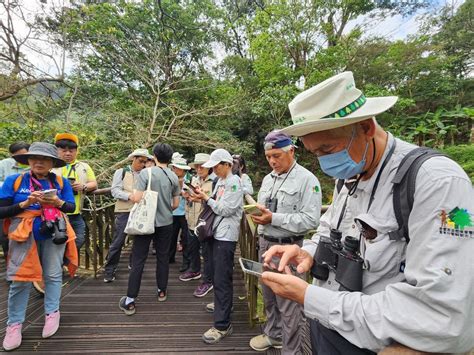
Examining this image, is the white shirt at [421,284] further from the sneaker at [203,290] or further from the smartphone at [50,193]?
the sneaker at [203,290]

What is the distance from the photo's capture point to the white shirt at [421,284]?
0.73 m

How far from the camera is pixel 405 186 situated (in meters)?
0.92

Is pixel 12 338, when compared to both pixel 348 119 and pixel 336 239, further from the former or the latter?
pixel 348 119

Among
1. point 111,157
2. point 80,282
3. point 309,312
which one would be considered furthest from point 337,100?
point 111,157

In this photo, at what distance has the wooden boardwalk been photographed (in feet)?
8.45

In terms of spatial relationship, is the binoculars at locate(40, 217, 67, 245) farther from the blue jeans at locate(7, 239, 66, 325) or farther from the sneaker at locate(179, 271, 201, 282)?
the sneaker at locate(179, 271, 201, 282)

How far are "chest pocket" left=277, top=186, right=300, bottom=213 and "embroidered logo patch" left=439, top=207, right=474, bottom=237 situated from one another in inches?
64.0

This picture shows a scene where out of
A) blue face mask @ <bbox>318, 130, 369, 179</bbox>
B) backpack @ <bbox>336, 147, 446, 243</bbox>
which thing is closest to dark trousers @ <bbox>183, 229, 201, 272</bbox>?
blue face mask @ <bbox>318, 130, 369, 179</bbox>

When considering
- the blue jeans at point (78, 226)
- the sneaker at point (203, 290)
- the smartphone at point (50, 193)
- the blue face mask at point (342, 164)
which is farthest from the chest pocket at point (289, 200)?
the blue jeans at point (78, 226)

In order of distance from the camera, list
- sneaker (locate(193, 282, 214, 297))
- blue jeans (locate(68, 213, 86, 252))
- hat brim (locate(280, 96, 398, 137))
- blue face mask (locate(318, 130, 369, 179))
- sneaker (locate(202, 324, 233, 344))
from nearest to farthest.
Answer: hat brim (locate(280, 96, 398, 137)) < blue face mask (locate(318, 130, 369, 179)) < sneaker (locate(202, 324, 233, 344)) < blue jeans (locate(68, 213, 86, 252)) < sneaker (locate(193, 282, 214, 297))

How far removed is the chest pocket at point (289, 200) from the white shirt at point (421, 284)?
54.1 inches

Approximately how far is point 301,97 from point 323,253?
0.72m

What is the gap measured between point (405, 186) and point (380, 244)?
23cm

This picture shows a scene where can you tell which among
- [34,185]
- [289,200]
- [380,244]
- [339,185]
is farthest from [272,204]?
[34,185]
